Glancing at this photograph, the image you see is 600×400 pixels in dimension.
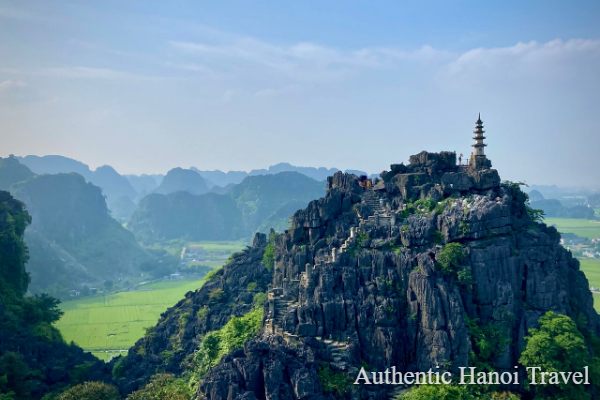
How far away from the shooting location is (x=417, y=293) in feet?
112

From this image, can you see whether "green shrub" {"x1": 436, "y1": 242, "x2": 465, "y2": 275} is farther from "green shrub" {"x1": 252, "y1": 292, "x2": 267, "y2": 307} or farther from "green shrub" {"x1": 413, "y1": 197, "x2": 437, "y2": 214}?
"green shrub" {"x1": 252, "y1": 292, "x2": 267, "y2": 307}

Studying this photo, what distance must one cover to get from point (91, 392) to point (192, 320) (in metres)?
17.4

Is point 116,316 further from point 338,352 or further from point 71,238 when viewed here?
point 338,352

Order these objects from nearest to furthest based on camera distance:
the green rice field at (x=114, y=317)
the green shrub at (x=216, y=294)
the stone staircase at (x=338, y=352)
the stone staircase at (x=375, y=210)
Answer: the stone staircase at (x=338, y=352) → the stone staircase at (x=375, y=210) → the green shrub at (x=216, y=294) → the green rice field at (x=114, y=317)

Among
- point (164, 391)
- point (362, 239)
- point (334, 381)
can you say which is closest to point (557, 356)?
point (334, 381)

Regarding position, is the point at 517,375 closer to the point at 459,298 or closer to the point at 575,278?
the point at 459,298

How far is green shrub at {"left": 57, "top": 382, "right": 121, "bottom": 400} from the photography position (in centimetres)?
3678

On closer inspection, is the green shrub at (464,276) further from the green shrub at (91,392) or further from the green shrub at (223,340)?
the green shrub at (91,392)

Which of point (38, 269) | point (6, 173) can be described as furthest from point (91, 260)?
point (6, 173)

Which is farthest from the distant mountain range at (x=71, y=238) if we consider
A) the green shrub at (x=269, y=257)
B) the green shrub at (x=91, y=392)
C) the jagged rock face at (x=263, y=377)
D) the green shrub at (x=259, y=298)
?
the jagged rock face at (x=263, y=377)

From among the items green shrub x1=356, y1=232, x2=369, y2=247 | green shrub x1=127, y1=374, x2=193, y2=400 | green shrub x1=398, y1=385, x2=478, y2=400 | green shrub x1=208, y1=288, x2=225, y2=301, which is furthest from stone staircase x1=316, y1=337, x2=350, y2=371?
green shrub x1=208, y1=288, x2=225, y2=301

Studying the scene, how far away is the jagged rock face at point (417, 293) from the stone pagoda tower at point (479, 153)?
8.48 ft

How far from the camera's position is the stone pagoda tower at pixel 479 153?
4250 cm

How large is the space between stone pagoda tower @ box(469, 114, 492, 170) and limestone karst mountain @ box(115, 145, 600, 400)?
0.11 metres
